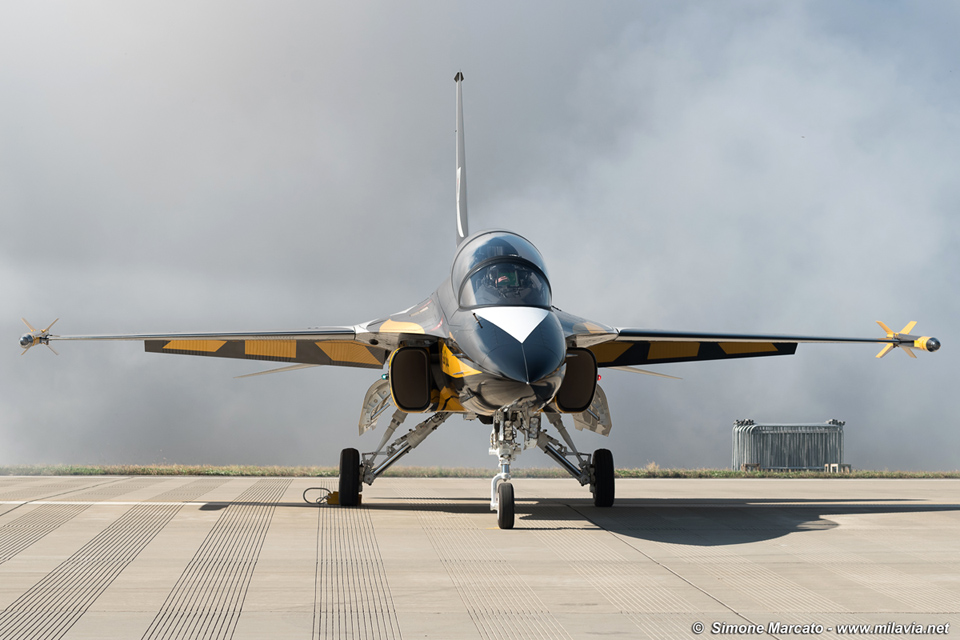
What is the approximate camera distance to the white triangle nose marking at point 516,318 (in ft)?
30.8

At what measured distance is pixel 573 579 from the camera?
22.8ft

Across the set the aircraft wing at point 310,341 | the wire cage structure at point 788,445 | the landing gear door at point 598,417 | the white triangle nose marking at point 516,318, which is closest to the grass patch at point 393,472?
the wire cage structure at point 788,445

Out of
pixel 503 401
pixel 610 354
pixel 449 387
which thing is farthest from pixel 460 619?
pixel 610 354

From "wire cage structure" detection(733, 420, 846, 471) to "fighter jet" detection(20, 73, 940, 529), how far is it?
433 inches

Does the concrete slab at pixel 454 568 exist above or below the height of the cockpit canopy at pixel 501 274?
below

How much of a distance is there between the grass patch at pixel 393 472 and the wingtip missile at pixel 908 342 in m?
9.95

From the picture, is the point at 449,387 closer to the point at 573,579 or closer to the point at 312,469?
the point at 573,579

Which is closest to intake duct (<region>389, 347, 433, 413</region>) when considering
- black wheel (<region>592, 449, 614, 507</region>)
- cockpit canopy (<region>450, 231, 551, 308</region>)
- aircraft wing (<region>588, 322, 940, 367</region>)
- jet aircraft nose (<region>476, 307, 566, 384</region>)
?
cockpit canopy (<region>450, 231, 551, 308</region>)

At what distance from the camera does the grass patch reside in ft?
68.4

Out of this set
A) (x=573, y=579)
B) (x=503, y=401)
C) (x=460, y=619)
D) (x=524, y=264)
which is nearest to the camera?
(x=460, y=619)

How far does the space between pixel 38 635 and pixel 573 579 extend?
418 centimetres

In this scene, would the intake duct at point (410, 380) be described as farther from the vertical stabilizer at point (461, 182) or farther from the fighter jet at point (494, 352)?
the vertical stabilizer at point (461, 182)

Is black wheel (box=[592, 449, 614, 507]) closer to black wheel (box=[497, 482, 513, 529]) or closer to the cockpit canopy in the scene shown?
black wheel (box=[497, 482, 513, 529])

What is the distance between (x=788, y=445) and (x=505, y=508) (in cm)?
1895
